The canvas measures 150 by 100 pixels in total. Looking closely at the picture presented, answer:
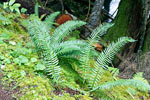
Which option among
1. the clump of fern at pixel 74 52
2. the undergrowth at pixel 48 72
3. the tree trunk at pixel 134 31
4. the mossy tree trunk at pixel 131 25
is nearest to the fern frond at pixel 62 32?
the undergrowth at pixel 48 72

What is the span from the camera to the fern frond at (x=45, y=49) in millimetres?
2342

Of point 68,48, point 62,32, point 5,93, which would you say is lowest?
point 5,93

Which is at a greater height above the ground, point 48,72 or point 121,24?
point 121,24

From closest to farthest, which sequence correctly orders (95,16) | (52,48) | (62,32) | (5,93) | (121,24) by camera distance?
(5,93) → (52,48) → (62,32) → (121,24) → (95,16)

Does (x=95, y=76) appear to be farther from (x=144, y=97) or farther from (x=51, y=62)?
(x=144, y=97)

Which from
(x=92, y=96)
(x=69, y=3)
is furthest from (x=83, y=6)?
(x=92, y=96)

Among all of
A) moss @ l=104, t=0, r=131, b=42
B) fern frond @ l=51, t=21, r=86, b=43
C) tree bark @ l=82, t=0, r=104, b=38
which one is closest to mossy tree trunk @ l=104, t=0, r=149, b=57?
moss @ l=104, t=0, r=131, b=42

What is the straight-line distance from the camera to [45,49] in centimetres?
252

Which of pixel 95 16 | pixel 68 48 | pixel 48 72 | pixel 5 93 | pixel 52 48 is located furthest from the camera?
pixel 95 16

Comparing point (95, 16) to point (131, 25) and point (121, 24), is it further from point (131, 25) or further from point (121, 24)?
point (131, 25)

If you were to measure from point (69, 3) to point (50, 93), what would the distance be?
6.72m

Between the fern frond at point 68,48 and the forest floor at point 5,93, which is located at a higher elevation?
the fern frond at point 68,48

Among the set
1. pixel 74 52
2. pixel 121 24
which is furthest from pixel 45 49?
pixel 121 24

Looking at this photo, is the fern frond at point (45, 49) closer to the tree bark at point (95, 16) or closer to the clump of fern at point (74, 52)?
the clump of fern at point (74, 52)
